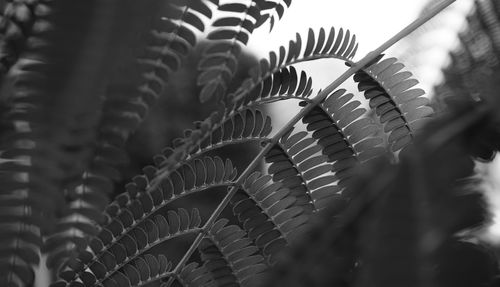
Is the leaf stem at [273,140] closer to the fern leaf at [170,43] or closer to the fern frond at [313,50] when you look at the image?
the fern frond at [313,50]

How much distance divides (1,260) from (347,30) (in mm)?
519

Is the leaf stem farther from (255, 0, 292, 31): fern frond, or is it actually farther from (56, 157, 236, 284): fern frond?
(255, 0, 292, 31): fern frond

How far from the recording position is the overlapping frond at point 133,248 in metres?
0.69

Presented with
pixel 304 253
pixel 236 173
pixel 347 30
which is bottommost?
pixel 304 253

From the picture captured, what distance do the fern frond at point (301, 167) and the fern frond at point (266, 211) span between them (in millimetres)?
11

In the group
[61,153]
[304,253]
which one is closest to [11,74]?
[61,153]

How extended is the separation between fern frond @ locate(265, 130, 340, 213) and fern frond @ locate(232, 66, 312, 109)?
0.05 m

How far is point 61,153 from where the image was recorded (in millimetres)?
330

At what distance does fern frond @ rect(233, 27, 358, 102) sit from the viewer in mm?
675

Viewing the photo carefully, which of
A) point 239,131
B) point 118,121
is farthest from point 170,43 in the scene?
point 239,131

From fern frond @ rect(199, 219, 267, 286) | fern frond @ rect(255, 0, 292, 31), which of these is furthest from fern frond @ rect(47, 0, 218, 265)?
fern frond @ rect(199, 219, 267, 286)

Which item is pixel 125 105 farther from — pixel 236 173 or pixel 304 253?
pixel 236 173

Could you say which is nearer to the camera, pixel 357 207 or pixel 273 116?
pixel 357 207

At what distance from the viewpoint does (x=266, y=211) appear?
773 millimetres
